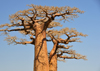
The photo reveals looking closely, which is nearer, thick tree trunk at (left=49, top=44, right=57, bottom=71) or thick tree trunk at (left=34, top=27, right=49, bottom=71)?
thick tree trunk at (left=34, top=27, right=49, bottom=71)

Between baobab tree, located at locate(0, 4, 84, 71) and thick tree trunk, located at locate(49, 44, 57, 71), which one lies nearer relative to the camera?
baobab tree, located at locate(0, 4, 84, 71)

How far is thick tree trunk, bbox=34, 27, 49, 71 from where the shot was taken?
21.7 ft

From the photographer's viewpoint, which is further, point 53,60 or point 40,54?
point 53,60

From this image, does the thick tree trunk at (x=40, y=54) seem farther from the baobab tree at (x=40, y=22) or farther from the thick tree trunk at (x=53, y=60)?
the thick tree trunk at (x=53, y=60)

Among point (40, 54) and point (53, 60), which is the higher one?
point (40, 54)

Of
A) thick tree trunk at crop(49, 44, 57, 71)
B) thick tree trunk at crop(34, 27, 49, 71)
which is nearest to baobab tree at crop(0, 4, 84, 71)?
thick tree trunk at crop(34, 27, 49, 71)

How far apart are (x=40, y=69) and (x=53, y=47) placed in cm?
323

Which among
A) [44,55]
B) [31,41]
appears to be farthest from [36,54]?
[31,41]

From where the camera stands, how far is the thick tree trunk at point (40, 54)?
21.7 feet

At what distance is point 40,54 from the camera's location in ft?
22.0

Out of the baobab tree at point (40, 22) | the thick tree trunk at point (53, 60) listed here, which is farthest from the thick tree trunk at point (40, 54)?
the thick tree trunk at point (53, 60)

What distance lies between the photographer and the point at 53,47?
966 cm

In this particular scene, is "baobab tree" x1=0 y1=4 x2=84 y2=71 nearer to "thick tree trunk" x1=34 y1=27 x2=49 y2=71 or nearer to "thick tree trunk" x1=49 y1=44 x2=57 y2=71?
"thick tree trunk" x1=34 y1=27 x2=49 y2=71

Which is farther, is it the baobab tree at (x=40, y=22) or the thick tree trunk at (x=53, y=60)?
the thick tree trunk at (x=53, y=60)
